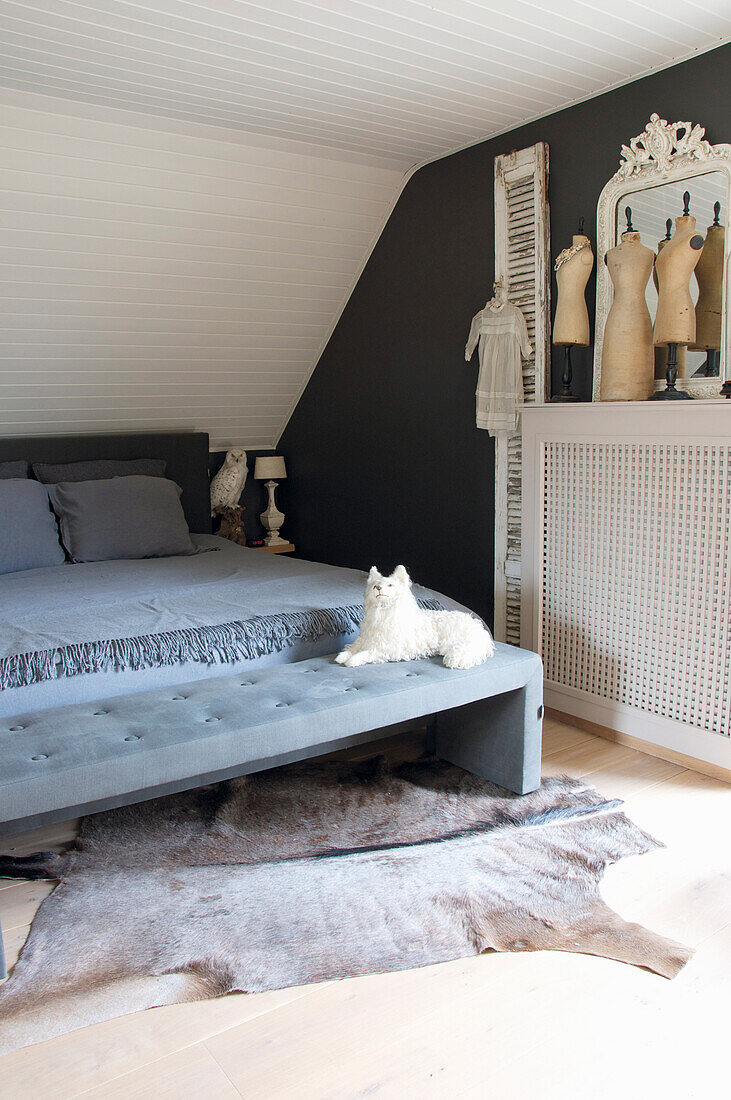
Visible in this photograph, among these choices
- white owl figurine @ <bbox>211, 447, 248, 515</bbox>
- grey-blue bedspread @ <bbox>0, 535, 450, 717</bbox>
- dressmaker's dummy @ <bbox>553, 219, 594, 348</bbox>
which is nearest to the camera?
grey-blue bedspread @ <bbox>0, 535, 450, 717</bbox>

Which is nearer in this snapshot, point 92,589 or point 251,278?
point 92,589

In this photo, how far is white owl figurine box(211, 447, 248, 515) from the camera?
4.70 meters

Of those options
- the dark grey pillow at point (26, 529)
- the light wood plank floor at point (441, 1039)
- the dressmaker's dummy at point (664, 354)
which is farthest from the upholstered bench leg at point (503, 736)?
the dark grey pillow at point (26, 529)

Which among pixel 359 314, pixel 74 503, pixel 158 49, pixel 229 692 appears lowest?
pixel 229 692

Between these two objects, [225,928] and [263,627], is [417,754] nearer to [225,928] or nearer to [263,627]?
[263,627]

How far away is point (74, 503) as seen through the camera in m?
3.74

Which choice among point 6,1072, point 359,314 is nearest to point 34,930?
point 6,1072

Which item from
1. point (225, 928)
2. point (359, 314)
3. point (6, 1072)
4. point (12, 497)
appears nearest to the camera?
point (6, 1072)

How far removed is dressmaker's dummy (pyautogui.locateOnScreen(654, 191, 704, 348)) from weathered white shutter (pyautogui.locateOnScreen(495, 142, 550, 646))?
0.62 m

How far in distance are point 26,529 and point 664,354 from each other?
2597mm

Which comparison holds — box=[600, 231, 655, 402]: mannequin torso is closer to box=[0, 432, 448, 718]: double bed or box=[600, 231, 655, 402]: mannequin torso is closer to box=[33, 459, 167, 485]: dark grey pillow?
box=[0, 432, 448, 718]: double bed

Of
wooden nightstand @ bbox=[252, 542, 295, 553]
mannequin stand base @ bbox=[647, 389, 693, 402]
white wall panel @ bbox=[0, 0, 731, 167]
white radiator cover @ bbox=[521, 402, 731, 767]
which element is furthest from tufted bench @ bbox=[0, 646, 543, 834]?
wooden nightstand @ bbox=[252, 542, 295, 553]

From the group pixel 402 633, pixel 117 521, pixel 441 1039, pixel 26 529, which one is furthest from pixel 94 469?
pixel 441 1039

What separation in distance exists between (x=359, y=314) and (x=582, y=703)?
2.27 metres
